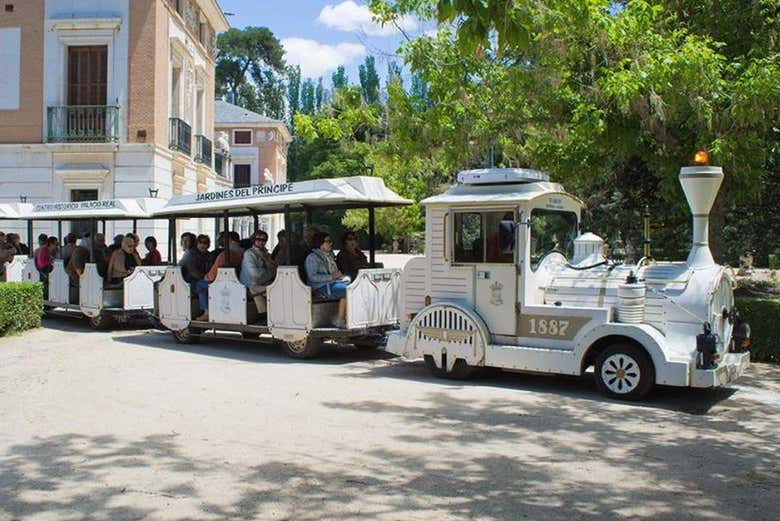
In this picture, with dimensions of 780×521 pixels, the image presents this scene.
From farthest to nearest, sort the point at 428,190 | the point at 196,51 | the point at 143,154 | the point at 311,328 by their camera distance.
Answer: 1. the point at 196,51
2. the point at 143,154
3. the point at 428,190
4. the point at 311,328

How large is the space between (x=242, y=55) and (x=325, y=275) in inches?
3121

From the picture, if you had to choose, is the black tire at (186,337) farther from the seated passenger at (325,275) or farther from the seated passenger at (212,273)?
the seated passenger at (325,275)

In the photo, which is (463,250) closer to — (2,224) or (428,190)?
(428,190)

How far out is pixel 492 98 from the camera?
13766mm

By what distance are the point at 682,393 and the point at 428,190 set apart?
10.6m

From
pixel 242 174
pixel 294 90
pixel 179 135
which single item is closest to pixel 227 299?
pixel 179 135

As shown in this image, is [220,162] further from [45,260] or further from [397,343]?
[397,343]

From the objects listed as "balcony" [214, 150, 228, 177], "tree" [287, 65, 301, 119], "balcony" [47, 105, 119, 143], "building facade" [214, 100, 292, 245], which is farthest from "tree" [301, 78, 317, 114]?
"balcony" [47, 105, 119, 143]

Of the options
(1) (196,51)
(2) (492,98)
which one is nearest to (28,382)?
(2) (492,98)

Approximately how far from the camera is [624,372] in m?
8.56

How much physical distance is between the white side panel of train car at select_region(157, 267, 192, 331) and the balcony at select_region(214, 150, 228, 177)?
22773mm

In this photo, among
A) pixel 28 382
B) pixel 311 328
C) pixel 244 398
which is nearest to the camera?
pixel 244 398

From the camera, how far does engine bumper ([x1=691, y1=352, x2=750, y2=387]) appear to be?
7.99 meters

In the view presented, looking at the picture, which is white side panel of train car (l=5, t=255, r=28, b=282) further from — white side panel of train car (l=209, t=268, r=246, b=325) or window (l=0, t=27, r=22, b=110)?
window (l=0, t=27, r=22, b=110)
